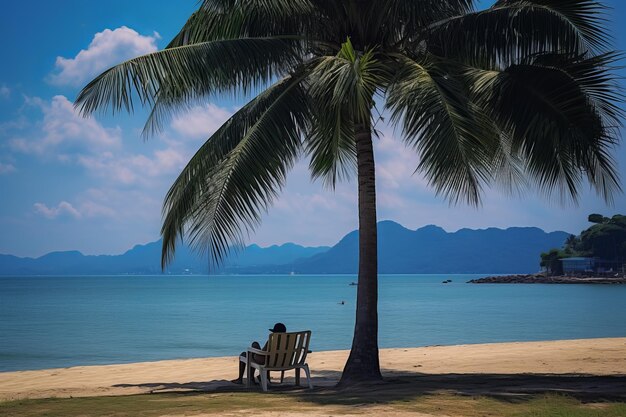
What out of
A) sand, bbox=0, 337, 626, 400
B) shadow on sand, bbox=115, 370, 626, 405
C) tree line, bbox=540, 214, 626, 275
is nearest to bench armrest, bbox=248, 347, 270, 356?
shadow on sand, bbox=115, 370, 626, 405

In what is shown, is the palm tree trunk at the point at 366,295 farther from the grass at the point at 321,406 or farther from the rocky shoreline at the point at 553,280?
the rocky shoreline at the point at 553,280

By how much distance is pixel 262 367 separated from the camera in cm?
1090

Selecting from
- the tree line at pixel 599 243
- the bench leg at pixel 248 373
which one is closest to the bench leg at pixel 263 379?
the bench leg at pixel 248 373

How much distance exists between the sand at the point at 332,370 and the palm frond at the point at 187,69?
15.1ft

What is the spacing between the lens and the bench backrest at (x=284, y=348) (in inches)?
428

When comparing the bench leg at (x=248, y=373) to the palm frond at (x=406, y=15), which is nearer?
the palm frond at (x=406, y=15)

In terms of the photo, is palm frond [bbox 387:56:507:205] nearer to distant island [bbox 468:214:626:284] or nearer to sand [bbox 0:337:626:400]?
sand [bbox 0:337:626:400]

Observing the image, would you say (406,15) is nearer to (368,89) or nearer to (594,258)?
(368,89)

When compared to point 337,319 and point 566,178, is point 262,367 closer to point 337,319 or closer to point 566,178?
point 566,178

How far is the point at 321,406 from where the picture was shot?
322 inches

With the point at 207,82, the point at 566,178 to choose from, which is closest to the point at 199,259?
the point at 207,82

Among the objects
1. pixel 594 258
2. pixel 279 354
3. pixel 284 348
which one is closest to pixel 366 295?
pixel 284 348

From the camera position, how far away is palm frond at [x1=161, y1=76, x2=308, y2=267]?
10.1 m

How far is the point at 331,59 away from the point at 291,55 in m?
2.13
